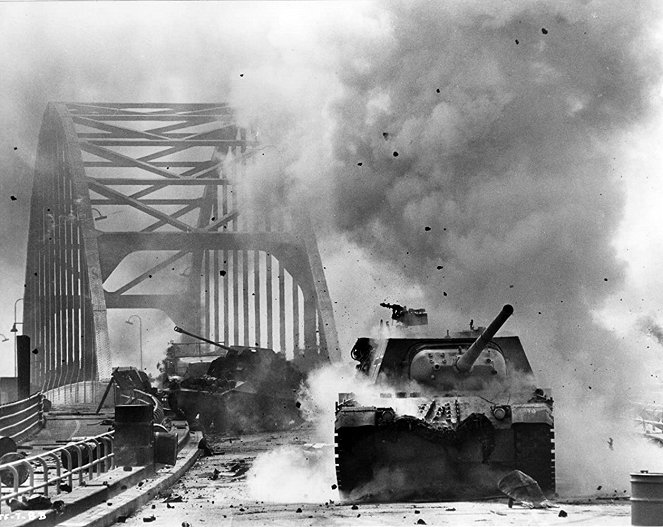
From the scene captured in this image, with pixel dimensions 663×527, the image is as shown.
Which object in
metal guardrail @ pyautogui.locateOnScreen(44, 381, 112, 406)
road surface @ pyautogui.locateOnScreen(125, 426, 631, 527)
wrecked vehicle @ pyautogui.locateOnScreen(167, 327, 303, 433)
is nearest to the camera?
road surface @ pyautogui.locateOnScreen(125, 426, 631, 527)

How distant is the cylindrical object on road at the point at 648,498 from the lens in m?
12.3

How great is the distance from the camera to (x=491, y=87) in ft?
79.0

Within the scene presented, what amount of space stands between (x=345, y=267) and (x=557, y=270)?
20.4 ft

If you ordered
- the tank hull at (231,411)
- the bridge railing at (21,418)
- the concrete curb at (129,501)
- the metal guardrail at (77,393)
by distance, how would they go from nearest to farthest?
the concrete curb at (129,501), the bridge railing at (21,418), the tank hull at (231,411), the metal guardrail at (77,393)

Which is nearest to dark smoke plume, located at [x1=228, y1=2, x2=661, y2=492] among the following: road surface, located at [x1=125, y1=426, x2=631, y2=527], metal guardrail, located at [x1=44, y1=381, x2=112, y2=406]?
road surface, located at [x1=125, y1=426, x2=631, y2=527]

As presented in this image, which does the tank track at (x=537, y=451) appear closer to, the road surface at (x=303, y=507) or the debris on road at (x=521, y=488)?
the debris on road at (x=521, y=488)

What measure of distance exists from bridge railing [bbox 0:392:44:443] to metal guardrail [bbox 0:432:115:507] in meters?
4.79

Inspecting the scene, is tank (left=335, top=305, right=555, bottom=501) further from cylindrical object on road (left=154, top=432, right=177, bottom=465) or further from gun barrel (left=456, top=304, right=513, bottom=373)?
cylindrical object on road (left=154, top=432, right=177, bottom=465)

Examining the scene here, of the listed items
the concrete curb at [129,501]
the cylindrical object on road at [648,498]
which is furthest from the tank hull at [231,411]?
the cylindrical object on road at [648,498]

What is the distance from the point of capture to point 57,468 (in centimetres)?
1523

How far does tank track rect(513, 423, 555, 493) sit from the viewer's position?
53.3 ft

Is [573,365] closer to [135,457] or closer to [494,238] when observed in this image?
[494,238]

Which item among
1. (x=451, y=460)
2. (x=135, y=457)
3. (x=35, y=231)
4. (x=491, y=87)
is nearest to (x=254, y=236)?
(x=35, y=231)

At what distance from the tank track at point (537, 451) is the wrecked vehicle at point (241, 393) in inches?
868
